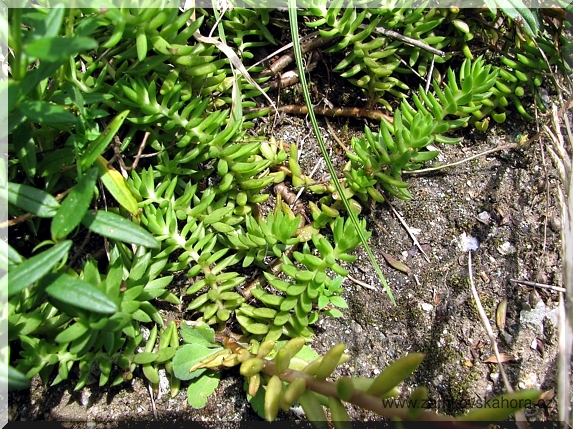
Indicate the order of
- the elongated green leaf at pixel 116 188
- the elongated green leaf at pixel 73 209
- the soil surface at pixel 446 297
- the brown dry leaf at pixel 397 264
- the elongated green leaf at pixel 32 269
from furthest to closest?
the brown dry leaf at pixel 397 264 < the soil surface at pixel 446 297 < the elongated green leaf at pixel 116 188 < the elongated green leaf at pixel 73 209 < the elongated green leaf at pixel 32 269

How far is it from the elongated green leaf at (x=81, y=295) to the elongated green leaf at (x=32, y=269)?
0.20 ft

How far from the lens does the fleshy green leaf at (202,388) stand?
1.94 m

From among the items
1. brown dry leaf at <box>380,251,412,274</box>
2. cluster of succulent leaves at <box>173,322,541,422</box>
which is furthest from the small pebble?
cluster of succulent leaves at <box>173,322,541,422</box>

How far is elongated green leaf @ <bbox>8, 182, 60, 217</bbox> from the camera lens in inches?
63.2

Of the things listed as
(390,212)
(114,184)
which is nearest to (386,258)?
(390,212)

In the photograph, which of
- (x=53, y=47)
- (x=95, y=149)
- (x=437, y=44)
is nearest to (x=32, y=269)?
(x=95, y=149)

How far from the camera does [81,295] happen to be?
146cm

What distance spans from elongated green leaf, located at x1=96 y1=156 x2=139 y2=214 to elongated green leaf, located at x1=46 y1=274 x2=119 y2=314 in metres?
0.42

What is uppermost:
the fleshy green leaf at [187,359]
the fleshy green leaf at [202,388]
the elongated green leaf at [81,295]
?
the elongated green leaf at [81,295]

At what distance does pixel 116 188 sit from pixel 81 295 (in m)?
0.51

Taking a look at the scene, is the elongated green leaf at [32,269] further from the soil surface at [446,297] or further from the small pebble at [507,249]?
the small pebble at [507,249]

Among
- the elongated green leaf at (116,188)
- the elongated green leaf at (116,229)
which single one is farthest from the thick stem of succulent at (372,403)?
the elongated green leaf at (116,188)

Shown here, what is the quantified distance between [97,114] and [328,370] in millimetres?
1147

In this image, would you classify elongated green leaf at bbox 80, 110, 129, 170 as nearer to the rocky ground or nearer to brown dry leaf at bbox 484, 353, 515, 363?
the rocky ground
